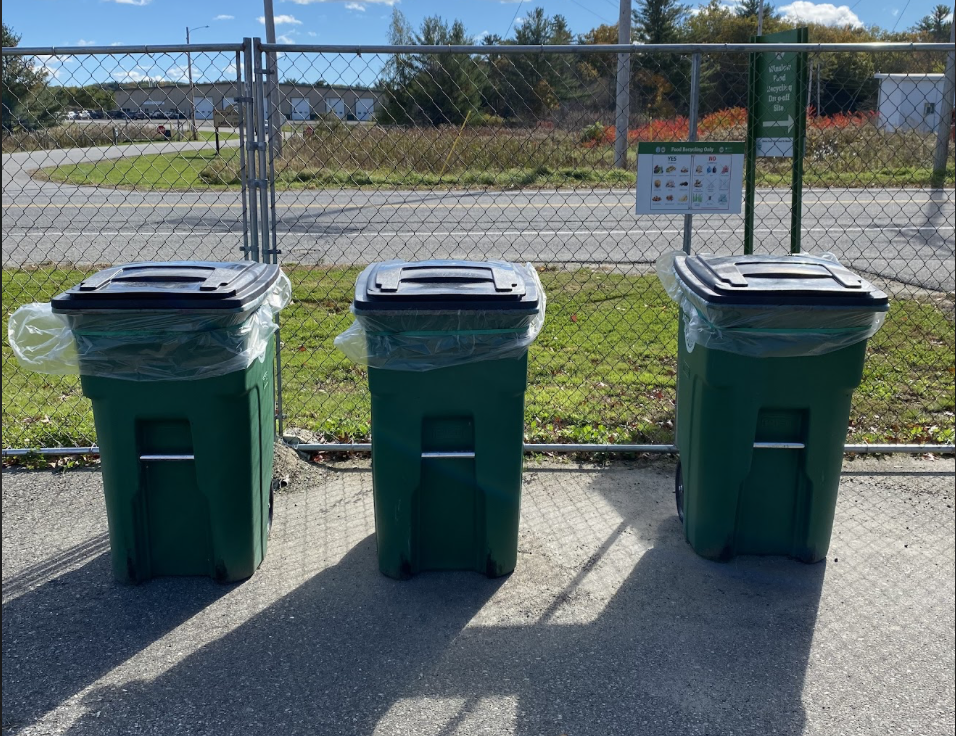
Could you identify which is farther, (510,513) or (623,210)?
(623,210)

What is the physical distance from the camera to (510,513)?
3.53 metres

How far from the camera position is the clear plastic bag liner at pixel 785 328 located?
334 cm

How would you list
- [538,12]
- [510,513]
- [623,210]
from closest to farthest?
1. [510,513]
2. [623,210]
3. [538,12]

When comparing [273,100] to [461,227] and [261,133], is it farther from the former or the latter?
[461,227]

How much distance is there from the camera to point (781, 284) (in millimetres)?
3398

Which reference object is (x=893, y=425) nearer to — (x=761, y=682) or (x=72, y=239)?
(x=761, y=682)

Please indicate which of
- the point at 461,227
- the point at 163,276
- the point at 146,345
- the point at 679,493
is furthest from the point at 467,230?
the point at 146,345

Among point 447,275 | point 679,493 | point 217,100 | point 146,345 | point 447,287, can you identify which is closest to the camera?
point 146,345

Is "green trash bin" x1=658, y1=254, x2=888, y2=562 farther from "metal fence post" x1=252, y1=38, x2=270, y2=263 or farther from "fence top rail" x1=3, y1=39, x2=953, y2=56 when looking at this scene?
"metal fence post" x1=252, y1=38, x2=270, y2=263

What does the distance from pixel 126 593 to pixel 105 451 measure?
0.58 metres

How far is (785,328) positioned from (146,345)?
7.84 ft

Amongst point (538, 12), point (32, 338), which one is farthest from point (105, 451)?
point (538, 12)

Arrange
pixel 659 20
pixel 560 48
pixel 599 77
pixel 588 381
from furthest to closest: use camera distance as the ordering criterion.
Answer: pixel 659 20 → pixel 599 77 → pixel 588 381 → pixel 560 48

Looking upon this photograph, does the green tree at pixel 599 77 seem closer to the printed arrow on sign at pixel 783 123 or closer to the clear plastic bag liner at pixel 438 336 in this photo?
the printed arrow on sign at pixel 783 123
